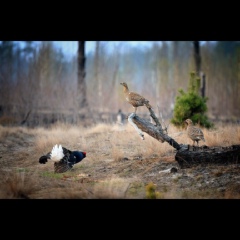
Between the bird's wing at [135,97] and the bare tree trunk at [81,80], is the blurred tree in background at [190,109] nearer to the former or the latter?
the bird's wing at [135,97]

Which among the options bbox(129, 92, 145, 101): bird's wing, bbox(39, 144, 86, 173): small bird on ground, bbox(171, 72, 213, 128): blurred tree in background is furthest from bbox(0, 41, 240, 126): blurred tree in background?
bbox(39, 144, 86, 173): small bird on ground

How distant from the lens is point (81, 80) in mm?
16469

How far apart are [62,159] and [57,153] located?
199 mm

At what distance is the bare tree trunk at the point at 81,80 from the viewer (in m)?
15.0

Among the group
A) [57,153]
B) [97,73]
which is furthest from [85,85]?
[57,153]

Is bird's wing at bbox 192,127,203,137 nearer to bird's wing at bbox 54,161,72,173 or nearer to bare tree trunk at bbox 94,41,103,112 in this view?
bird's wing at bbox 54,161,72,173

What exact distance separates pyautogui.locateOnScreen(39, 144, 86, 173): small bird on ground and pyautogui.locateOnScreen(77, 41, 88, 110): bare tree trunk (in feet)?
25.5

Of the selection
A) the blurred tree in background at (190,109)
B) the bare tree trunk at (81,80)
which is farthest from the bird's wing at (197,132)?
the bare tree trunk at (81,80)

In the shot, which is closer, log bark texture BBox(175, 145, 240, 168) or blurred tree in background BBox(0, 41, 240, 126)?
log bark texture BBox(175, 145, 240, 168)

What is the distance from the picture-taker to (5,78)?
525 inches

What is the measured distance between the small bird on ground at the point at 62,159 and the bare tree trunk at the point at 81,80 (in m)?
7.76

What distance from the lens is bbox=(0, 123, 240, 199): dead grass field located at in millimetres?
5605

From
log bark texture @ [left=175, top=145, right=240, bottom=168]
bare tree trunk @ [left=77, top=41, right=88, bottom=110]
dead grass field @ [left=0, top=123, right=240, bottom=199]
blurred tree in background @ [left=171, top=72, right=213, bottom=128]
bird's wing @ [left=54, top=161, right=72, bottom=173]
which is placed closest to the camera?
dead grass field @ [left=0, top=123, right=240, bottom=199]

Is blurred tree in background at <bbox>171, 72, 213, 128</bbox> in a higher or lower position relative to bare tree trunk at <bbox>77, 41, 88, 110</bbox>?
lower
